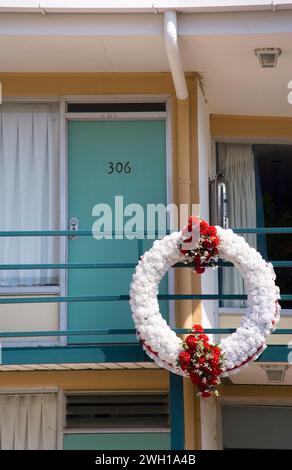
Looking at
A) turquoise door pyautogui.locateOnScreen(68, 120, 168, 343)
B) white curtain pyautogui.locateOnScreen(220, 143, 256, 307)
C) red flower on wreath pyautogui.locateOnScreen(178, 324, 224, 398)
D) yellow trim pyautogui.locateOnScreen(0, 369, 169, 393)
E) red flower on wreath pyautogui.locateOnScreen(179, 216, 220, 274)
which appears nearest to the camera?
red flower on wreath pyautogui.locateOnScreen(178, 324, 224, 398)

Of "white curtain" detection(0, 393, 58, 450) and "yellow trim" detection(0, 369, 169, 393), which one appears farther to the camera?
"white curtain" detection(0, 393, 58, 450)

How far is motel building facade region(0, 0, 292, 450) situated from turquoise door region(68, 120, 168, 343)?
0.01 meters

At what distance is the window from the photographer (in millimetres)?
11094

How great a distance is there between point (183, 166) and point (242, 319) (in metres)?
1.83

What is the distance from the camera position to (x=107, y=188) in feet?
33.5

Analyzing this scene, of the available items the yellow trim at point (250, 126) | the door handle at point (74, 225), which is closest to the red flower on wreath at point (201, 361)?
the door handle at point (74, 225)

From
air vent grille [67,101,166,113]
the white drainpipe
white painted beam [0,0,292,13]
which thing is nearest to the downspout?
the white drainpipe

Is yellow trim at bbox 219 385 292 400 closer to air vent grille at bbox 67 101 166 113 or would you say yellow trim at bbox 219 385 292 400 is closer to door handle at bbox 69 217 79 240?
door handle at bbox 69 217 79 240

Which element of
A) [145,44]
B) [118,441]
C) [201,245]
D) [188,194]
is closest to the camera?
[201,245]

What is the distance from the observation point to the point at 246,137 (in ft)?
37.4

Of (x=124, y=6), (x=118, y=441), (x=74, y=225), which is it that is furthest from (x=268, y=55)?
(x=118, y=441)

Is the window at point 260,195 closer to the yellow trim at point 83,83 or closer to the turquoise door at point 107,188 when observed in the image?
the turquoise door at point 107,188

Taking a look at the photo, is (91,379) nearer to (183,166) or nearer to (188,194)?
(188,194)
